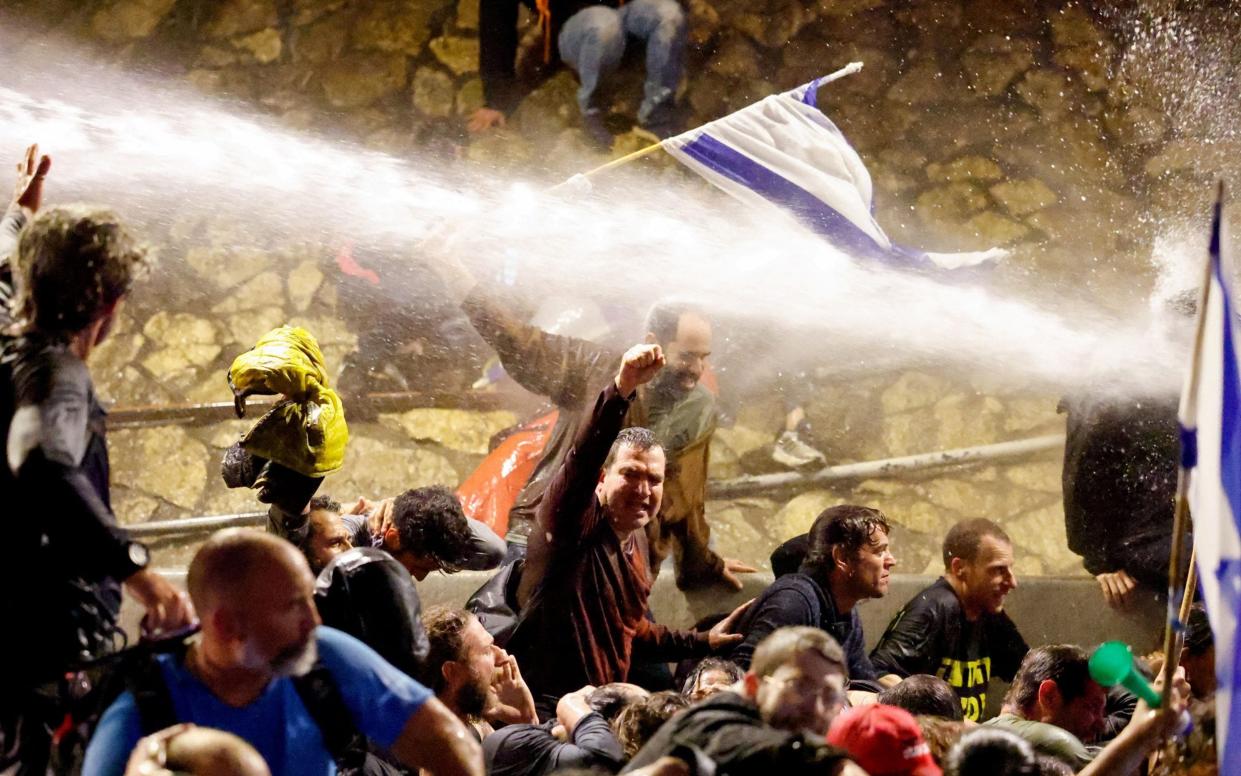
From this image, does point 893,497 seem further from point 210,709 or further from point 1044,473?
point 210,709

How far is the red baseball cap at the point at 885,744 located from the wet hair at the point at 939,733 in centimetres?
62

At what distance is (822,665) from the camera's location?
2922mm

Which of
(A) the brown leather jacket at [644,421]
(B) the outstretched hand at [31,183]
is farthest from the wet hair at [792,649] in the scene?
(A) the brown leather jacket at [644,421]

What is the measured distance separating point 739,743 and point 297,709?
0.88 metres

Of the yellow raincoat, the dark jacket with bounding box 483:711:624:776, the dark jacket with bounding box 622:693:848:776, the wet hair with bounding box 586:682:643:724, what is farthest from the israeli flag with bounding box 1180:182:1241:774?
the yellow raincoat

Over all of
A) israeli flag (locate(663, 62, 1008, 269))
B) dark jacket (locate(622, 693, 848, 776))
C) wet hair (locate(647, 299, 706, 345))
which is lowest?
dark jacket (locate(622, 693, 848, 776))

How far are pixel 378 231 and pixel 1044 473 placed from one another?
424cm

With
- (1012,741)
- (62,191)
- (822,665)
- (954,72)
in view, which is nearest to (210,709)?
(822,665)

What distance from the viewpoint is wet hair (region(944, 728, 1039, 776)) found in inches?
122

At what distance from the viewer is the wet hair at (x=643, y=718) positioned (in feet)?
12.2

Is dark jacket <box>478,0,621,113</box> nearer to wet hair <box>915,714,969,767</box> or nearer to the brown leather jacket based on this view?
the brown leather jacket

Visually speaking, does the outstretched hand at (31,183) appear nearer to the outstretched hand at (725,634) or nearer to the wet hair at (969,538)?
the outstretched hand at (725,634)

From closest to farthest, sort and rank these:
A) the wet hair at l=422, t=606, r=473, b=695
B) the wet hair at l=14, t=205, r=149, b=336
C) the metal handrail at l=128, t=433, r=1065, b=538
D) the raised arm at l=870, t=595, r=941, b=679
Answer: the wet hair at l=14, t=205, r=149, b=336
the wet hair at l=422, t=606, r=473, b=695
the raised arm at l=870, t=595, r=941, b=679
the metal handrail at l=128, t=433, r=1065, b=538

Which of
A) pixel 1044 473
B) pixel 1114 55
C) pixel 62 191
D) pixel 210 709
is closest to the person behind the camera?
pixel 210 709
